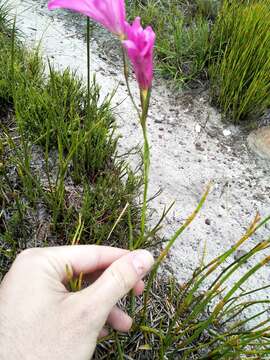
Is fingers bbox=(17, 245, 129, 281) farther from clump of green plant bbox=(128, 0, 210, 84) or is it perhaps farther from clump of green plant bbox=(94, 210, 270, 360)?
clump of green plant bbox=(128, 0, 210, 84)

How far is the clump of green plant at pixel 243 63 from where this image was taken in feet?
6.66

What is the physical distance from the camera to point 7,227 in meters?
1.46

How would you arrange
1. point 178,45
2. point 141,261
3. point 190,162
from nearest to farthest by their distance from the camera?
point 141,261
point 190,162
point 178,45

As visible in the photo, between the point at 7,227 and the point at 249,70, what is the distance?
142 cm

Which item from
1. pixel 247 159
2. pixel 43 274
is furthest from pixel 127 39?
pixel 247 159

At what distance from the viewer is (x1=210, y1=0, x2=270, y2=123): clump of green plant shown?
2031mm

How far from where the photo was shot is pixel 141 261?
38.4 inches

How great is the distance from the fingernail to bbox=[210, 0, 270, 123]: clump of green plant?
1.31 m

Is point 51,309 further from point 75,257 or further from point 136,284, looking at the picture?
point 136,284

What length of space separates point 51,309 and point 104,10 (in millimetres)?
607

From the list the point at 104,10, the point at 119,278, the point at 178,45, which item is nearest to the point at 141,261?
the point at 119,278

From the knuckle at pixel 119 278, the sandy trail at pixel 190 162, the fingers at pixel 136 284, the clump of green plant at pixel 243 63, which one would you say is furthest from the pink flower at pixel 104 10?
the clump of green plant at pixel 243 63

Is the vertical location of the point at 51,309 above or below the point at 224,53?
below

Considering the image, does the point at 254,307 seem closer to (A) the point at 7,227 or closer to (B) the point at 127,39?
(A) the point at 7,227
